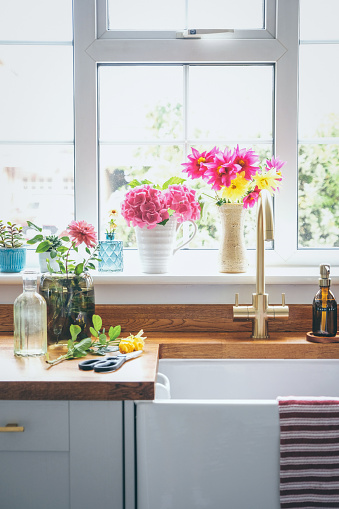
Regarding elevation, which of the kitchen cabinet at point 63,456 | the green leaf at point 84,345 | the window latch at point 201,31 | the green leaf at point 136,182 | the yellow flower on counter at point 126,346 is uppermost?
the window latch at point 201,31

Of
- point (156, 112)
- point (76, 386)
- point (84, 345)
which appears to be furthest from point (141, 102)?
point (76, 386)

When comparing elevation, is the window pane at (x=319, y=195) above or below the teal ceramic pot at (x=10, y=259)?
above

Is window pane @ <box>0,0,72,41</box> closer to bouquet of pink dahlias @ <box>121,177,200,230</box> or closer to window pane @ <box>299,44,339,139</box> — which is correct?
bouquet of pink dahlias @ <box>121,177,200,230</box>

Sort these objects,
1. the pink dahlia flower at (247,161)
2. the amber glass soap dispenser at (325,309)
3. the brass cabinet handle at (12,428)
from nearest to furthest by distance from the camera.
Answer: the brass cabinet handle at (12,428) < the amber glass soap dispenser at (325,309) < the pink dahlia flower at (247,161)

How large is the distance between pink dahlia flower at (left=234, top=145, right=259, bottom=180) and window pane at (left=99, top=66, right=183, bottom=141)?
0.31 metres

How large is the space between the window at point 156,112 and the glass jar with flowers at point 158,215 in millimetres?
206

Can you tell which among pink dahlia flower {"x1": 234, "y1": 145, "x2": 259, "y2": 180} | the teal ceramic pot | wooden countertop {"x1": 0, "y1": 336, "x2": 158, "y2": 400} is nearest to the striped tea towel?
wooden countertop {"x1": 0, "y1": 336, "x2": 158, "y2": 400}

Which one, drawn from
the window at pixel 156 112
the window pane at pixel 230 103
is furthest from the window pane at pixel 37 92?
the window pane at pixel 230 103

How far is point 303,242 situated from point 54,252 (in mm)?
925

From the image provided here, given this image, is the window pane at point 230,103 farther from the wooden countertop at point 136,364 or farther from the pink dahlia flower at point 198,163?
the wooden countertop at point 136,364

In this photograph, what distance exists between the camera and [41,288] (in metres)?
1.57

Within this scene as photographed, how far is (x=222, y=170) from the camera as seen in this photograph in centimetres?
175

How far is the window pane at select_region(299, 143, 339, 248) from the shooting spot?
6.59ft

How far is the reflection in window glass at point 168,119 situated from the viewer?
2.00m
